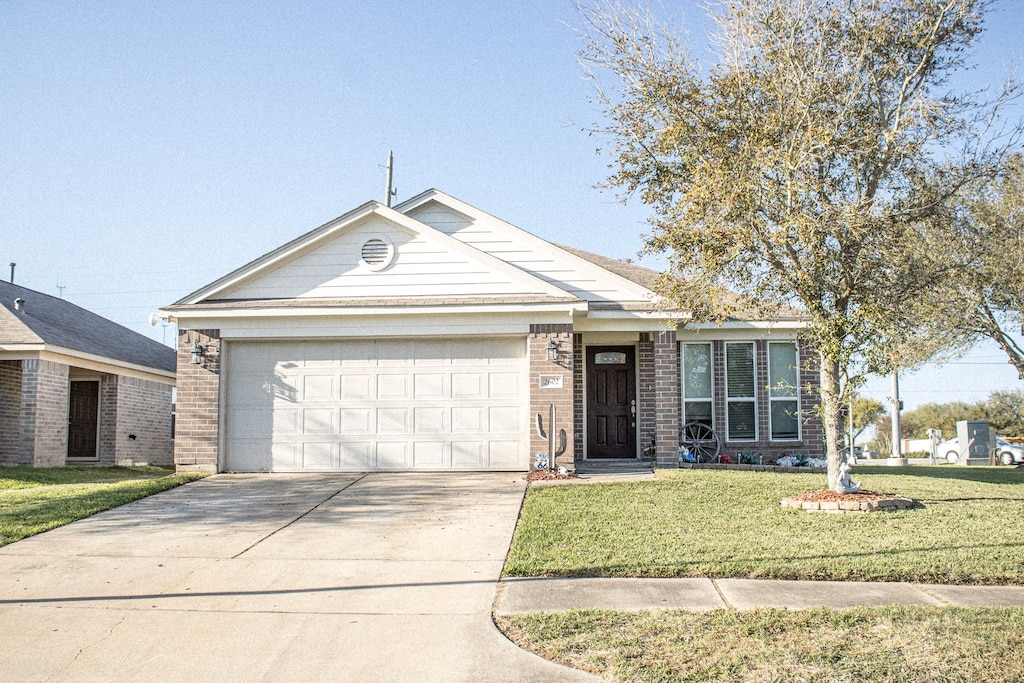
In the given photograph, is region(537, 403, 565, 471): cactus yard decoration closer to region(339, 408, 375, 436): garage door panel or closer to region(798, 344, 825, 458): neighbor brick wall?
region(339, 408, 375, 436): garage door panel

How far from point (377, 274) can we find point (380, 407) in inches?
87.6

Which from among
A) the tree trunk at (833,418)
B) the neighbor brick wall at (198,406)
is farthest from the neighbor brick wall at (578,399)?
the neighbor brick wall at (198,406)

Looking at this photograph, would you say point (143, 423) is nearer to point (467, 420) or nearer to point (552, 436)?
point (467, 420)

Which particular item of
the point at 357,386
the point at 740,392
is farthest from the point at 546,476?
the point at 740,392

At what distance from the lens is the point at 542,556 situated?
25.4 feet

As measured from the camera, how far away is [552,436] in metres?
13.1

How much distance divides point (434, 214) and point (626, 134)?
5504 millimetres

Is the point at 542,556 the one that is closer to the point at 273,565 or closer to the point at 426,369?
the point at 273,565

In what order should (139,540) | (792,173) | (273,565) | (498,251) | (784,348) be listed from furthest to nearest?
(784,348)
(498,251)
(792,173)
(139,540)
(273,565)

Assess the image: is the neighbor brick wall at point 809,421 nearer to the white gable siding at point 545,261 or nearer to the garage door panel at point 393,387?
the white gable siding at point 545,261

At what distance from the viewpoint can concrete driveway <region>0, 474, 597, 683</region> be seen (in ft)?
17.2

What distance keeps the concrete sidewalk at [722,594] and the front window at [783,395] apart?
31.4 feet

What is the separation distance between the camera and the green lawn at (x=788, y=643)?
4836 millimetres

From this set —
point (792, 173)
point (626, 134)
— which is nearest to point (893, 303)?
point (792, 173)
